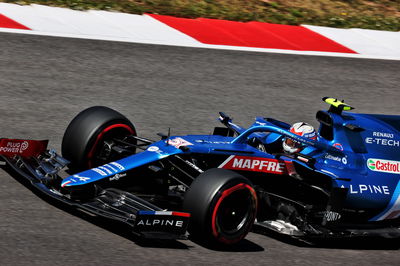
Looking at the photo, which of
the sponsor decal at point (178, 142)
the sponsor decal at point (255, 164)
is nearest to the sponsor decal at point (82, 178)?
the sponsor decal at point (178, 142)

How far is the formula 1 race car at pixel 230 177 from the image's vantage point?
6.43 meters

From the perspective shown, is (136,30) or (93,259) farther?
(136,30)

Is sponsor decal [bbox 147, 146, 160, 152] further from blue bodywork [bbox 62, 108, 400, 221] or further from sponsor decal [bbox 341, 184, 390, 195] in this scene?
sponsor decal [bbox 341, 184, 390, 195]

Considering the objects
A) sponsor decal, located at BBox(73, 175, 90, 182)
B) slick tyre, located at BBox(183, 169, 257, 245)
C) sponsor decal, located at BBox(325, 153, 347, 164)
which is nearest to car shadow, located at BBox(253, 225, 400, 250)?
slick tyre, located at BBox(183, 169, 257, 245)

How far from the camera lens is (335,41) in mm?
13742

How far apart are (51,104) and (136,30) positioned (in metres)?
3.07

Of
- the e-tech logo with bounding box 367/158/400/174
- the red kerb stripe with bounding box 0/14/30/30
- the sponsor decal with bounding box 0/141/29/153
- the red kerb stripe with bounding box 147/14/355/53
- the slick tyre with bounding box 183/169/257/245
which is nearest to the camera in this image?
the slick tyre with bounding box 183/169/257/245

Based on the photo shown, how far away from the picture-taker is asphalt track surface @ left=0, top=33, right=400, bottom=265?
6.35 m

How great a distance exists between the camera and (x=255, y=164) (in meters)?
7.14

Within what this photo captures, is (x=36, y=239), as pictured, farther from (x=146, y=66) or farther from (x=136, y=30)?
(x=136, y=30)

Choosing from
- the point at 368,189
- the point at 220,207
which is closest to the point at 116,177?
the point at 220,207

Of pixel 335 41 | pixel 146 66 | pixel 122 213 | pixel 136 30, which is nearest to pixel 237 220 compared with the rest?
pixel 122 213

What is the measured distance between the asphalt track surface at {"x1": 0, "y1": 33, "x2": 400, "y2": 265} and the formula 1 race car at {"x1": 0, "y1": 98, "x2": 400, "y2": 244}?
18 centimetres

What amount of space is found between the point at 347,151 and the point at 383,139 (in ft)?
1.40
